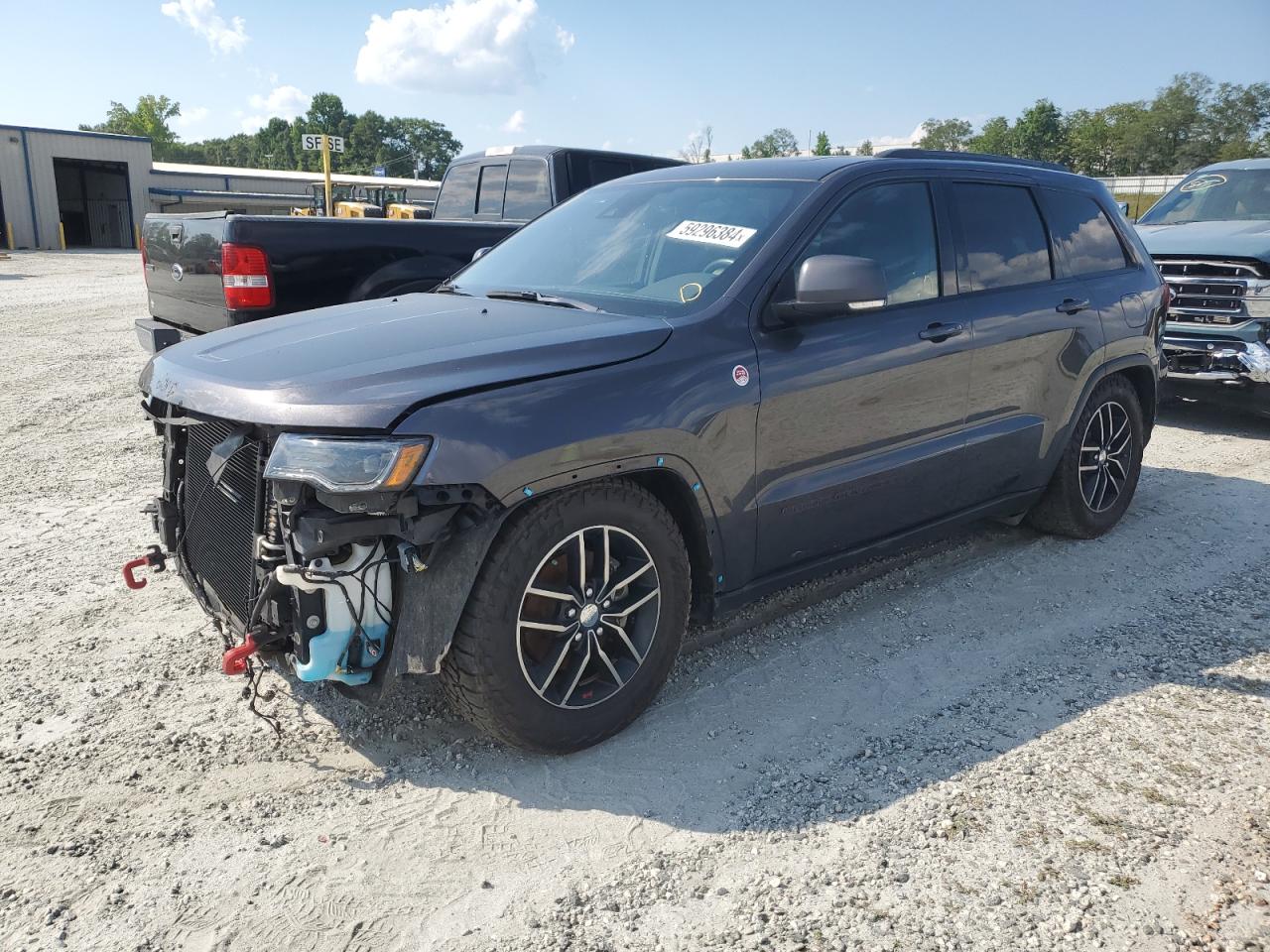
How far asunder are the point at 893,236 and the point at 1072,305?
1.34 m

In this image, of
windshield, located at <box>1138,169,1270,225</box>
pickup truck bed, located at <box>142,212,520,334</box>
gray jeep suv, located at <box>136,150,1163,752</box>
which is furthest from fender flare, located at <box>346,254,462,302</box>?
windshield, located at <box>1138,169,1270,225</box>

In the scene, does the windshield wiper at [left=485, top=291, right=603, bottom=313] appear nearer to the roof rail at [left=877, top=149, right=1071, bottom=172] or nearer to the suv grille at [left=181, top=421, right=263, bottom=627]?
the suv grille at [left=181, top=421, right=263, bottom=627]

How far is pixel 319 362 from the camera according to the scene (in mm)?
2924

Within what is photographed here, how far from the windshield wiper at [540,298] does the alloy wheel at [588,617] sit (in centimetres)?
94

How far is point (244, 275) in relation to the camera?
5867mm

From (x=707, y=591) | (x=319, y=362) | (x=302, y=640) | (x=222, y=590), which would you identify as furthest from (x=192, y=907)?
(x=707, y=591)

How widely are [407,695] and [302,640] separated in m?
0.83

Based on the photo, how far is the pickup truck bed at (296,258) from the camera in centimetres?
596

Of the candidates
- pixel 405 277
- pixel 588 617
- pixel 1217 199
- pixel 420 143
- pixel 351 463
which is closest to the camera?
pixel 351 463

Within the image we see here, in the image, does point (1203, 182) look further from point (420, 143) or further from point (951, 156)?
point (420, 143)

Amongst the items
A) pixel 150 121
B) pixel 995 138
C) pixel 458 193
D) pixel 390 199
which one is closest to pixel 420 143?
pixel 150 121

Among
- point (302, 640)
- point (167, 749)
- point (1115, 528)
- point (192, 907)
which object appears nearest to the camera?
point (192, 907)

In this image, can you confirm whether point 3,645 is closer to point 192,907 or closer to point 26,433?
point 192,907

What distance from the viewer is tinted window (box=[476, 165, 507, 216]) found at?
8.45m
